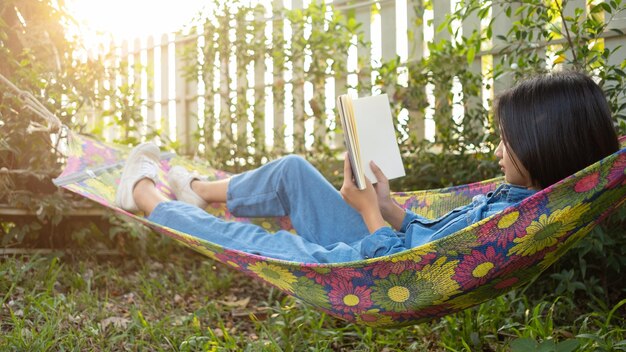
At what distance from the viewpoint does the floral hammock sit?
1468mm

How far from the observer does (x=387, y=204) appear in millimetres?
2078

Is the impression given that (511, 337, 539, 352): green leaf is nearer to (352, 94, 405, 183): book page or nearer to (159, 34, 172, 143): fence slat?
(352, 94, 405, 183): book page

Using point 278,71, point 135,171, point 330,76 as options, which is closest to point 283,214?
point 135,171

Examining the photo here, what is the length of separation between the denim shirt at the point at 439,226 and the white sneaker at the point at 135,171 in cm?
96

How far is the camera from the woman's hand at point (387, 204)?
Answer: 1990mm

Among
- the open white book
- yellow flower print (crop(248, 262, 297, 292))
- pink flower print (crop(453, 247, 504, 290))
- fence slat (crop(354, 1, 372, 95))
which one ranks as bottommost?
yellow flower print (crop(248, 262, 297, 292))

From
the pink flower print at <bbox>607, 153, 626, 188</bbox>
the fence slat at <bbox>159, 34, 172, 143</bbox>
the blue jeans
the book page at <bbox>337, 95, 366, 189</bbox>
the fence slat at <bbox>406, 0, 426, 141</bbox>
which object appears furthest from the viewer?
the fence slat at <bbox>159, 34, 172, 143</bbox>

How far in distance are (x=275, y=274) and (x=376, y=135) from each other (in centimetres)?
48

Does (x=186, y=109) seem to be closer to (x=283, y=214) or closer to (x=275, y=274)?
(x=283, y=214)

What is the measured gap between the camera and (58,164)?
292cm

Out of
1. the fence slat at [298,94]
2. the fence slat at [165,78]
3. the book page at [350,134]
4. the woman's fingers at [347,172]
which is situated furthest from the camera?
the fence slat at [165,78]

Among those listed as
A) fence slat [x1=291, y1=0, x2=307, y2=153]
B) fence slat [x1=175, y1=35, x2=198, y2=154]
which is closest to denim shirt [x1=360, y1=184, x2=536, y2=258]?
fence slat [x1=291, y1=0, x2=307, y2=153]

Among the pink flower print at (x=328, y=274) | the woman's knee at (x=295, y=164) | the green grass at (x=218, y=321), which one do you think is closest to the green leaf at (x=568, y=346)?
the green grass at (x=218, y=321)

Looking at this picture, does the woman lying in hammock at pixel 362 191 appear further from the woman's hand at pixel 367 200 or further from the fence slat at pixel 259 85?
the fence slat at pixel 259 85
